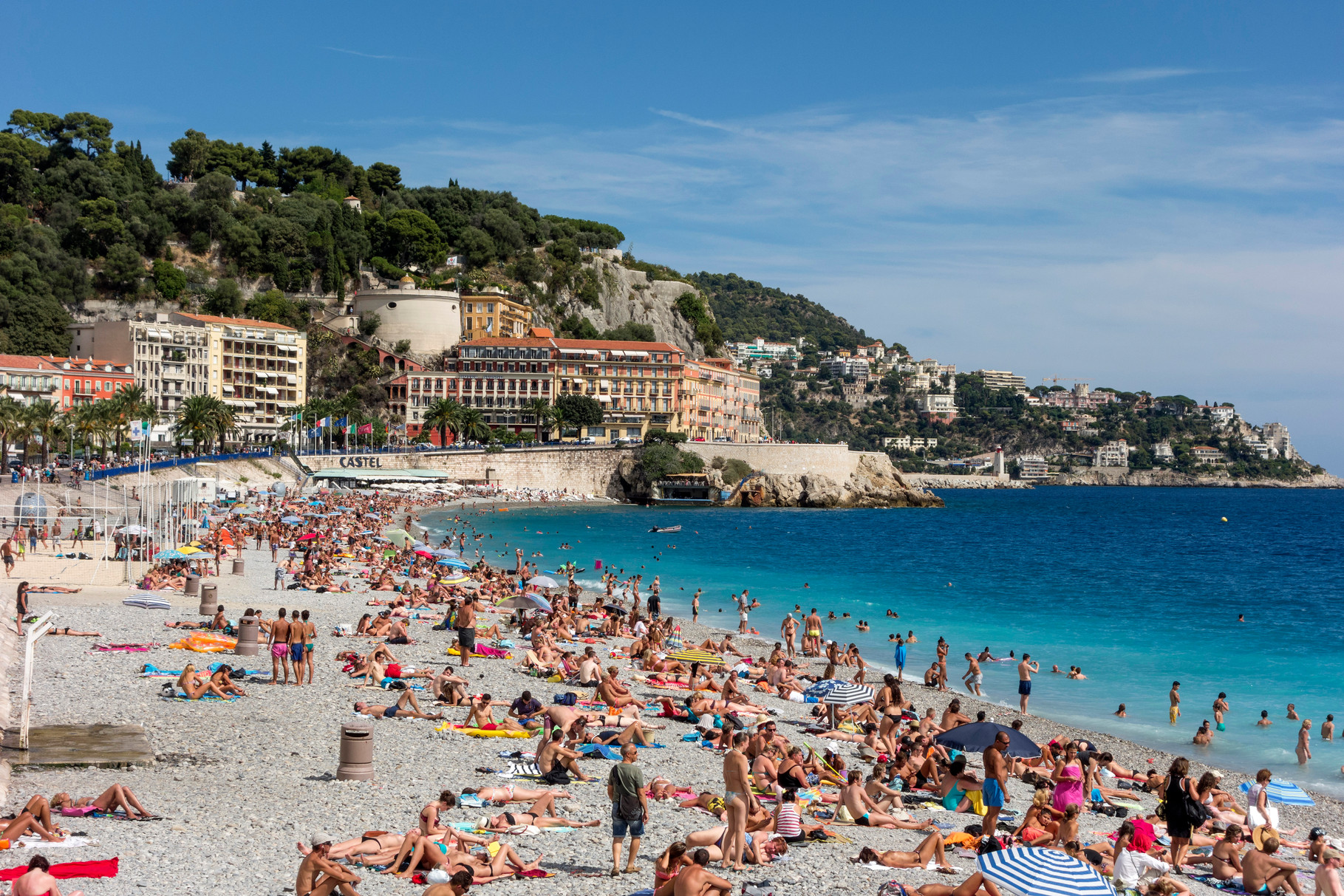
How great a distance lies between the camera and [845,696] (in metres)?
16.1

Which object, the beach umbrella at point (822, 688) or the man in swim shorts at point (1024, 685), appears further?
the man in swim shorts at point (1024, 685)

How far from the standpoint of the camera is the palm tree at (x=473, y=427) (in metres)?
87.1

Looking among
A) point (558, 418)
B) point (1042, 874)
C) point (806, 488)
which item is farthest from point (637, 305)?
point (1042, 874)

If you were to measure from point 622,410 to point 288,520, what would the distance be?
57004 millimetres

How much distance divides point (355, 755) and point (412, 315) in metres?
91.9

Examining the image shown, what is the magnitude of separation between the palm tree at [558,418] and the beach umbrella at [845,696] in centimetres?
7598

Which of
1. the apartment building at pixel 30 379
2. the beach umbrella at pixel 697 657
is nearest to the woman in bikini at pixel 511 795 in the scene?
the beach umbrella at pixel 697 657

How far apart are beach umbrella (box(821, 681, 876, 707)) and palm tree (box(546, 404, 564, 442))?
76.0 meters

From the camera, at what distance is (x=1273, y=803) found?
41.6 feet

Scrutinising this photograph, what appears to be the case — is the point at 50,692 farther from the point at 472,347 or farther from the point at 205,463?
the point at 472,347

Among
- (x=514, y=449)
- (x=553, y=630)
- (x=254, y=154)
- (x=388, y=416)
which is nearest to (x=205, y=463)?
(x=514, y=449)

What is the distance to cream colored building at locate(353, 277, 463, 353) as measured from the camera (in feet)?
324

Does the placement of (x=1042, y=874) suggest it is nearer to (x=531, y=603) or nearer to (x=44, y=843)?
(x=44, y=843)

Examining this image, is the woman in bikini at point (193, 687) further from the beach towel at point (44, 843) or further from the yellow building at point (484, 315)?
the yellow building at point (484, 315)
